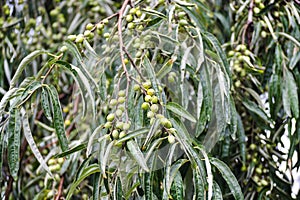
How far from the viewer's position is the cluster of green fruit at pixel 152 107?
31.8 inches

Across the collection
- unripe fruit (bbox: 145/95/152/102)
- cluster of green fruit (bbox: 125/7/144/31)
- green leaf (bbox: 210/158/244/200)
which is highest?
cluster of green fruit (bbox: 125/7/144/31)

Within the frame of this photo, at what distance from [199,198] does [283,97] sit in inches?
19.3

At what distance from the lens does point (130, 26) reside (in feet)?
3.19

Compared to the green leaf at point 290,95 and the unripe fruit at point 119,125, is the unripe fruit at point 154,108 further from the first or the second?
the green leaf at point 290,95

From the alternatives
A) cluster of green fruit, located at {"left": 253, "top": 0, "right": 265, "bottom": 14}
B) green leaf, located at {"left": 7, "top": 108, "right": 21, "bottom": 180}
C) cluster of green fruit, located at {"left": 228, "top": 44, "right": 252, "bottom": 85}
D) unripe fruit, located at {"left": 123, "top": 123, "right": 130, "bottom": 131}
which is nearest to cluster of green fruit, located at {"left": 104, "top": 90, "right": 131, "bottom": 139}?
unripe fruit, located at {"left": 123, "top": 123, "right": 130, "bottom": 131}

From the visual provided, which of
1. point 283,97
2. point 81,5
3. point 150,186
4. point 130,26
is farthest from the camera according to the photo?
point 81,5

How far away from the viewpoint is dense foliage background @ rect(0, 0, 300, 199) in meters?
0.83

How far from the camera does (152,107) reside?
82 cm

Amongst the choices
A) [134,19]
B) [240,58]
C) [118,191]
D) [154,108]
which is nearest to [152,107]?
[154,108]

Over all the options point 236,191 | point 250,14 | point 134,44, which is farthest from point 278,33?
point 236,191

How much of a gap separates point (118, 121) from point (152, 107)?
51 mm

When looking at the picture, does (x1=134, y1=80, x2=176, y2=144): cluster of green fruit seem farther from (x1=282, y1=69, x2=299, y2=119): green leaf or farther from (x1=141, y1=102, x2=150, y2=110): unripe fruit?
(x1=282, y1=69, x2=299, y2=119): green leaf

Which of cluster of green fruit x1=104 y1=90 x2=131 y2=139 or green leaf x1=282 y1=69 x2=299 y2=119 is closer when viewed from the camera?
cluster of green fruit x1=104 y1=90 x2=131 y2=139

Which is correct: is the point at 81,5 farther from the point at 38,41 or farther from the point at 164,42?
the point at 164,42
